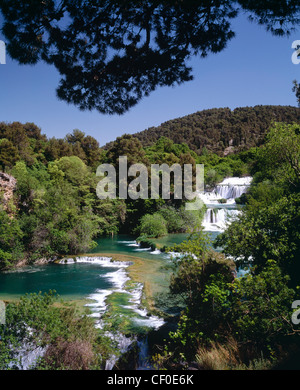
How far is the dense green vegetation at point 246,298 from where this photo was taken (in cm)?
483

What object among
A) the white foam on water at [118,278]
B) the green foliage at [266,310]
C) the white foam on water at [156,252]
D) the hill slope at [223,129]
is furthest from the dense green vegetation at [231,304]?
the hill slope at [223,129]

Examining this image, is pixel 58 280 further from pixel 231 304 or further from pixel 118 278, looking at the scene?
pixel 231 304

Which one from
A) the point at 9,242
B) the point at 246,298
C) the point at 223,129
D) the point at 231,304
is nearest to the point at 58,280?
the point at 9,242

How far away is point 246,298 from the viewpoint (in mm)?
5637

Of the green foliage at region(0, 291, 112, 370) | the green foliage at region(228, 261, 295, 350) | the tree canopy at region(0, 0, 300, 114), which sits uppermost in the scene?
the tree canopy at region(0, 0, 300, 114)

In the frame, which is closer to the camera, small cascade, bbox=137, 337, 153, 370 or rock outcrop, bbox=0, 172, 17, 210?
small cascade, bbox=137, 337, 153, 370

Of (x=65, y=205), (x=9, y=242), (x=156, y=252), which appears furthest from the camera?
(x=65, y=205)

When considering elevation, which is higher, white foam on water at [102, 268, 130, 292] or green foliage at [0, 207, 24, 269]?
green foliage at [0, 207, 24, 269]

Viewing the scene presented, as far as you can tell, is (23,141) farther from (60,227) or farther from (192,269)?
(192,269)

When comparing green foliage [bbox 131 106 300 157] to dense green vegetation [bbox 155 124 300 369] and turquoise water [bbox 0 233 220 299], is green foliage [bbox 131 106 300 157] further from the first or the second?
dense green vegetation [bbox 155 124 300 369]

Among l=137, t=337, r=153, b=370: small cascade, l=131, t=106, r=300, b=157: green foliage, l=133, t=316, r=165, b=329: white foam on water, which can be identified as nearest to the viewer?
l=137, t=337, r=153, b=370: small cascade

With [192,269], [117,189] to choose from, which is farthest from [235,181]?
[192,269]

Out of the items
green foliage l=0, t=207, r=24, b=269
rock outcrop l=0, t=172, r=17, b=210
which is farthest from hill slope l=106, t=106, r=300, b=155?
green foliage l=0, t=207, r=24, b=269

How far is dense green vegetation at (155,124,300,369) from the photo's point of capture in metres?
4.83
